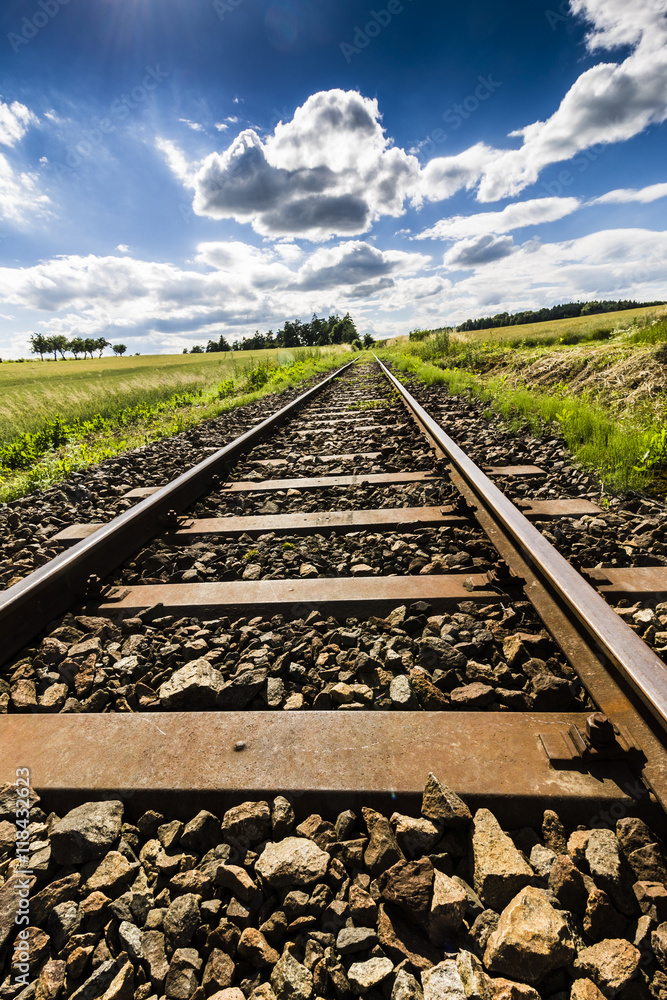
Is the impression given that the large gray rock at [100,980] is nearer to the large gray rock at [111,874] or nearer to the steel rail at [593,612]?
the large gray rock at [111,874]

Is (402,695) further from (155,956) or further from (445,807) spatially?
(155,956)

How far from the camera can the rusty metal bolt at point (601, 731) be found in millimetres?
1248

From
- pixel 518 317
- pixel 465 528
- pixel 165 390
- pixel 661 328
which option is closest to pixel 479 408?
pixel 661 328

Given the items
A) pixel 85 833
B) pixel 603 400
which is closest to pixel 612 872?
pixel 85 833

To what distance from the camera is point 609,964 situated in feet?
3.00

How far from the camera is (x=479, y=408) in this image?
22.1ft

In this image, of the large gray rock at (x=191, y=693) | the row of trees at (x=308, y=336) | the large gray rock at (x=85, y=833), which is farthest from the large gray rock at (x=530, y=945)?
the row of trees at (x=308, y=336)

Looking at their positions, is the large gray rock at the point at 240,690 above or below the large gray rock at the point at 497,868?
above

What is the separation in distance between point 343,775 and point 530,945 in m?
0.50

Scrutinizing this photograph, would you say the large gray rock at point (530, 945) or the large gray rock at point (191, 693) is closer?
the large gray rock at point (530, 945)

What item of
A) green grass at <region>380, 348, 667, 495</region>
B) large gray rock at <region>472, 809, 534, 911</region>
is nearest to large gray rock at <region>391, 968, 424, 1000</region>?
large gray rock at <region>472, 809, 534, 911</region>

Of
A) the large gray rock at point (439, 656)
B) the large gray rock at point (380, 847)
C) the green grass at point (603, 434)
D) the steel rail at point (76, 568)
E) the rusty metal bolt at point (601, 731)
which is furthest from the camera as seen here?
the green grass at point (603, 434)

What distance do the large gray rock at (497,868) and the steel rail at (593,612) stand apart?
19.2 inches

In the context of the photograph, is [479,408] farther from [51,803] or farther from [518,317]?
[518,317]
